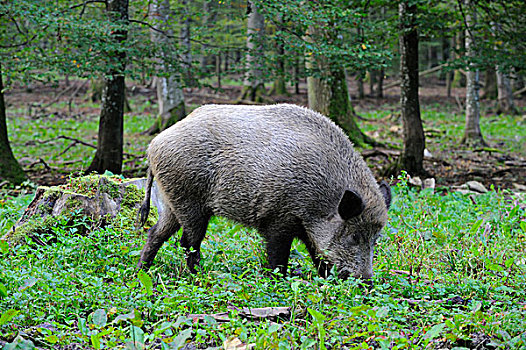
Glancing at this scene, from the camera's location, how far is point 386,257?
5012 mm

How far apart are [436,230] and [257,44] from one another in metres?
4.67

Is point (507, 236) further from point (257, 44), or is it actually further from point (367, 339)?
point (257, 44)

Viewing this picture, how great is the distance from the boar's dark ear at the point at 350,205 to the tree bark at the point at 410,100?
5.94 meters

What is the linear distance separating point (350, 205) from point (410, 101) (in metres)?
6.09

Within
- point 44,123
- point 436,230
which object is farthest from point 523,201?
point 44,123

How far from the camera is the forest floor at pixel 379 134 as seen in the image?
11.2 m

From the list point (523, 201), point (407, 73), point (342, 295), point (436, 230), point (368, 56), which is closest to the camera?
point (342, 295)

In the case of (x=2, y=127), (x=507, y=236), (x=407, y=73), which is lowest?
(x=507, y=236)

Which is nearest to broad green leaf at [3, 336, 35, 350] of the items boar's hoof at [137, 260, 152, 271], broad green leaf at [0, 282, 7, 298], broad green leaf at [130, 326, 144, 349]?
broad green leaf at [130, 326, 144, 349]

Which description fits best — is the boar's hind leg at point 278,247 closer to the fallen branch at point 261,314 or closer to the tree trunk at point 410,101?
the fallen branch at point 261,314

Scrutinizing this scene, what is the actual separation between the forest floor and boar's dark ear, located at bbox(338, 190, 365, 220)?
5.43 metres

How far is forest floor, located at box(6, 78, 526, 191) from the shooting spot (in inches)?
440

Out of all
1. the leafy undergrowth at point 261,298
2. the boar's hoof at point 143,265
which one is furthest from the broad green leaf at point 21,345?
the boar's hoof at point 143,265

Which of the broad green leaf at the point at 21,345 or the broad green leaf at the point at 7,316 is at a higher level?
the broad green leaf at the point at 7,316
